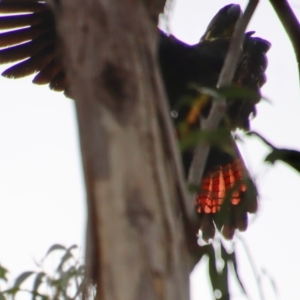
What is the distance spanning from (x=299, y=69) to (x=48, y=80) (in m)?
1.82

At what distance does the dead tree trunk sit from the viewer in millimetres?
870

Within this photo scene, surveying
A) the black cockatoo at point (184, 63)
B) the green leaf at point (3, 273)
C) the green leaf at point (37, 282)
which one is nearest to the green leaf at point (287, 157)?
the green leaf at point (37, 282)

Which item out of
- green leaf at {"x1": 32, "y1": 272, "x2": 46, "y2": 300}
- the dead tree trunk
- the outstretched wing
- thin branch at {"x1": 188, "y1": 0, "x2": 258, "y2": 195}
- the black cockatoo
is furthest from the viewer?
the outstretched wing

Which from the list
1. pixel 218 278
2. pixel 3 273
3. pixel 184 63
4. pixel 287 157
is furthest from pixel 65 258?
pixel 184 63

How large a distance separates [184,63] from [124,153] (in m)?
2.06

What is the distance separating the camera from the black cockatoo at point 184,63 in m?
2.44

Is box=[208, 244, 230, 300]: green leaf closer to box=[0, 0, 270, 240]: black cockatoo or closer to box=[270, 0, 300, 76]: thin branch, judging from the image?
box=[270, 0, 300, 76]: thin branch

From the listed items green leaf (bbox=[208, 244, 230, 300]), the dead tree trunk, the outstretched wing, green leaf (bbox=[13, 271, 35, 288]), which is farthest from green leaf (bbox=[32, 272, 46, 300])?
the outstretched wing

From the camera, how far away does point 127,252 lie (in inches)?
34.2

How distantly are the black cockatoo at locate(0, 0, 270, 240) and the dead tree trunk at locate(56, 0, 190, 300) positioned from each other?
120 centimetres

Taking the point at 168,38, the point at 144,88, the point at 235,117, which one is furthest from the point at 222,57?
the point at 144,88

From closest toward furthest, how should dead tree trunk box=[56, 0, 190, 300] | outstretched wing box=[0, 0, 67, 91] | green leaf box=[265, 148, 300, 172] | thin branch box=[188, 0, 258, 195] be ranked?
dead tree trunk box=[56, 0, 190, 300] → green leaf box=[265, 148, 300, 172] → thin branch box=[188, 0, 258, 195] → outstretched wing box=[0, 0, 67, 91]

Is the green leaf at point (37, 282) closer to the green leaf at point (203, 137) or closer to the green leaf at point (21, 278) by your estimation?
the green leaf at point (21, 278)

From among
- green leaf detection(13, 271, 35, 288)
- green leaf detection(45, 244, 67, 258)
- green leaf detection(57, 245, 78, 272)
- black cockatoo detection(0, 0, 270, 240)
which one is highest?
black cockatoo detection(0, 0, 270, 240)
